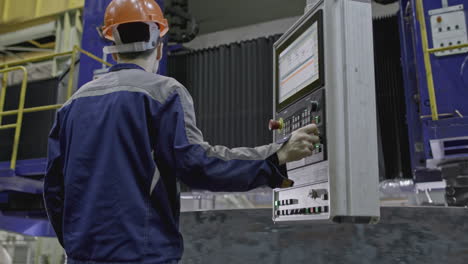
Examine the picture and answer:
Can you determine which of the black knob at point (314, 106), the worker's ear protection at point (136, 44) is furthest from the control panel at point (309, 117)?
the worker's ear protection at point (136, 44)

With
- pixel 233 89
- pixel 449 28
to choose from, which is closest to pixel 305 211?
pixel 449 28

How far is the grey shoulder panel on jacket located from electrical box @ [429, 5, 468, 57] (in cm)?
313

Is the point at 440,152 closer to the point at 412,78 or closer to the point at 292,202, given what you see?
the point at 412,78

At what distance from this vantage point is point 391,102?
534 centimetres

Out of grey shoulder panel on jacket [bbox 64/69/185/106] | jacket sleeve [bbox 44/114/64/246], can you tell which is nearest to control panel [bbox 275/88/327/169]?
grey shoulder panel on jacket [bbox 64/69/185/106]

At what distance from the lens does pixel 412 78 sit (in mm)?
4680

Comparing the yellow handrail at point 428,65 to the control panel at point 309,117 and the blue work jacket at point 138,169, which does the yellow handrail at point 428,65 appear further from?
the blue work jacket at point 138,169

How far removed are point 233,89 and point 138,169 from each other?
506 cm

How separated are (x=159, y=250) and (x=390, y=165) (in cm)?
440

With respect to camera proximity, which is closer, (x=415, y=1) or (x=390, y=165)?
(x=415, y=1)

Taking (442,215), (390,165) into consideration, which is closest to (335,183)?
(442,215)

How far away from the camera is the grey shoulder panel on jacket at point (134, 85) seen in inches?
54.7

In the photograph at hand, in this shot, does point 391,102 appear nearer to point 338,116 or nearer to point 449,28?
point 449,28

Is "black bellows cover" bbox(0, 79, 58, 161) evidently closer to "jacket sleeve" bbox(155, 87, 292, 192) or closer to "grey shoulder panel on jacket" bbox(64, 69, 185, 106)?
"grey shoulder panel on jacket" bbox(64, 69, 185, 106)
